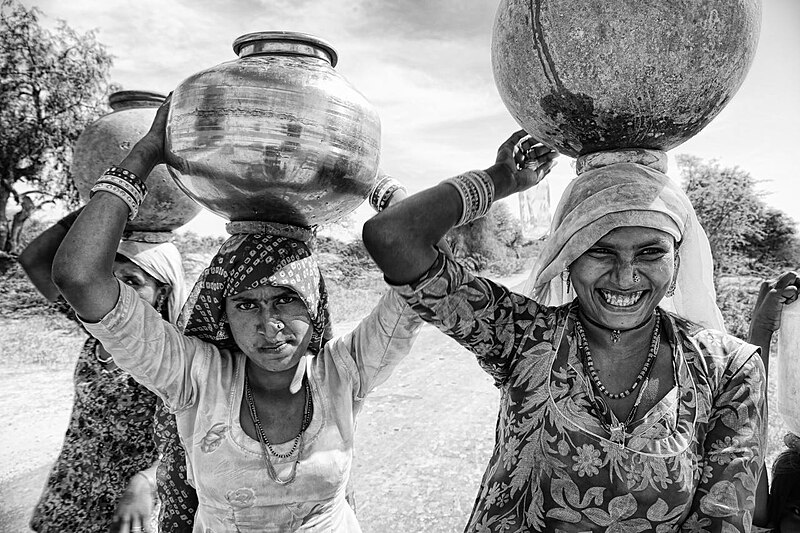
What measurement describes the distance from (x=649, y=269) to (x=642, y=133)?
1.12 feet

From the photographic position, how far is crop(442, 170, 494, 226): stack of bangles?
165cm

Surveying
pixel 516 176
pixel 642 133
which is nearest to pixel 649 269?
pixel 642 133

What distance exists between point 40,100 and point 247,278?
16815 mm

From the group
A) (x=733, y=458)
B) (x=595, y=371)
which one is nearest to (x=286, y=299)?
(x=595, y=371)

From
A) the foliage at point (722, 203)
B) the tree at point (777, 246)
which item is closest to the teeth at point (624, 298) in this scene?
the foliage at point (722, 203)

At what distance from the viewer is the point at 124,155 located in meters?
2.32

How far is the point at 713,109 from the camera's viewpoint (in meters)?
1.59

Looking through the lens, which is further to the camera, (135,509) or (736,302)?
(736,302)

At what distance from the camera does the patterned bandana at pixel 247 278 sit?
1846 millimetres

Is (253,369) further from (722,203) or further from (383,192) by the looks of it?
(722,203)

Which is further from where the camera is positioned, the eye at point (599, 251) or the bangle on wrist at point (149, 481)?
the bangle on wrist at point (149, 481)

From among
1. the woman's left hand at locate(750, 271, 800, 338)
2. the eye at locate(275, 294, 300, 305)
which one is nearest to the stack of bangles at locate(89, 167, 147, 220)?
the eye at locate(275, 294, 300, 305)

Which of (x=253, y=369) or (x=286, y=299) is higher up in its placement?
(x=286, y=299)

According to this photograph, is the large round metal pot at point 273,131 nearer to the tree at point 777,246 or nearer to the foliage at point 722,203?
the foliage at point 722,203
